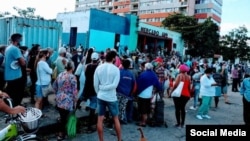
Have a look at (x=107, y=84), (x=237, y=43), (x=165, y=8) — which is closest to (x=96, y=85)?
(x=107, y=84)

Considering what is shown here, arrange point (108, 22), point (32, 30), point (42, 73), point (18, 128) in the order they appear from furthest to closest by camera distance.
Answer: point (108, 22) → point (32, 30) → point (42, 73) → point (18, 128)

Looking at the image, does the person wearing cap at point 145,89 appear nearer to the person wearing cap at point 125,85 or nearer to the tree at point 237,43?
the person wearing cap at point 125,85

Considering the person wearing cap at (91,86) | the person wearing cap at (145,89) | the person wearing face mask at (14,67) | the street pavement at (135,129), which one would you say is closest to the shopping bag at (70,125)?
the street pavement at (135,129)

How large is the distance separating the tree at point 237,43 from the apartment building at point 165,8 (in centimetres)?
1454

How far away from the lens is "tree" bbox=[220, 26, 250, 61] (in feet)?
176

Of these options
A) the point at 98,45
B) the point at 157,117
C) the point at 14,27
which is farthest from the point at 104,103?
the point at 98,45

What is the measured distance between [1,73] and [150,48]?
29076 millimetres

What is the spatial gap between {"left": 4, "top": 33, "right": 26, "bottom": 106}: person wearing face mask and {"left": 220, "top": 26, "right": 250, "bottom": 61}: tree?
5145cm

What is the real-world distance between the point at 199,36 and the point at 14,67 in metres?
39.5

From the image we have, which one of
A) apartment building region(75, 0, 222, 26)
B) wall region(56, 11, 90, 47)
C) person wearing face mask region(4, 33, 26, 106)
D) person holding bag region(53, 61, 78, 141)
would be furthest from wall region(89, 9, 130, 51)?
apartment building region(75, 0, 222, 26)

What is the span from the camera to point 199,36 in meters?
42.7

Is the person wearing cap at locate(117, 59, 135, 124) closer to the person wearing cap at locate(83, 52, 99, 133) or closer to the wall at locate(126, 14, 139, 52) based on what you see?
the person wearing cap at locate(83, 52, 99, 133)

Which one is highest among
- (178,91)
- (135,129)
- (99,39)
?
(99,39)

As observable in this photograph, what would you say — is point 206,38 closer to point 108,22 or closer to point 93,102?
point 108,22
